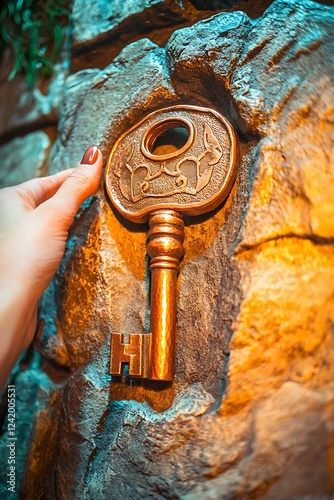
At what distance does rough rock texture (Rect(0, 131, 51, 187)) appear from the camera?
1.71 meters

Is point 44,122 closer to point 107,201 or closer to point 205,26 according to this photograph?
point 107,201

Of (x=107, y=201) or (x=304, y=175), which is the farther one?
(x=107, y=201)

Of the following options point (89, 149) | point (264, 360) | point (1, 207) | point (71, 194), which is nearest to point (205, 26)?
point (89, 149)

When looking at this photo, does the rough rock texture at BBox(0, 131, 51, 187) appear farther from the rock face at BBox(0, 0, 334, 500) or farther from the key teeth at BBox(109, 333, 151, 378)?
the key teeth at BBox(109, 333, 151, 378)

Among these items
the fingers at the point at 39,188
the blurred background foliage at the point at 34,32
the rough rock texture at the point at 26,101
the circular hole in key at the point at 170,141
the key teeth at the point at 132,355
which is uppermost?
the blurred background foliage at the point at 34,32

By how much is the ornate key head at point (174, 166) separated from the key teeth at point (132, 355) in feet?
1.01

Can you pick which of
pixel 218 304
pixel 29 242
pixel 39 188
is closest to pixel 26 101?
pixel 39 188

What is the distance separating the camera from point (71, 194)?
1.22 meters

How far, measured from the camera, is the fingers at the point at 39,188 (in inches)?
50.4

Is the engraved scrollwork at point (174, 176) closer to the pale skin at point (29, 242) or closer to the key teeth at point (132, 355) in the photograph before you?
the pale skin at point (29, 242)

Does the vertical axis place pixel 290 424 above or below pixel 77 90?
below

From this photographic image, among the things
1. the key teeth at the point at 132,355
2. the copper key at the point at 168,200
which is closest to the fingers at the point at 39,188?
the copper key at the point at 168,200

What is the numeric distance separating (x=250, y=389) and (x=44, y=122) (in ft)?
4.18

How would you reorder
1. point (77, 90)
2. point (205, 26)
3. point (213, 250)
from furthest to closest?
point (77, 90), point (205, 26), point (213, 250)
